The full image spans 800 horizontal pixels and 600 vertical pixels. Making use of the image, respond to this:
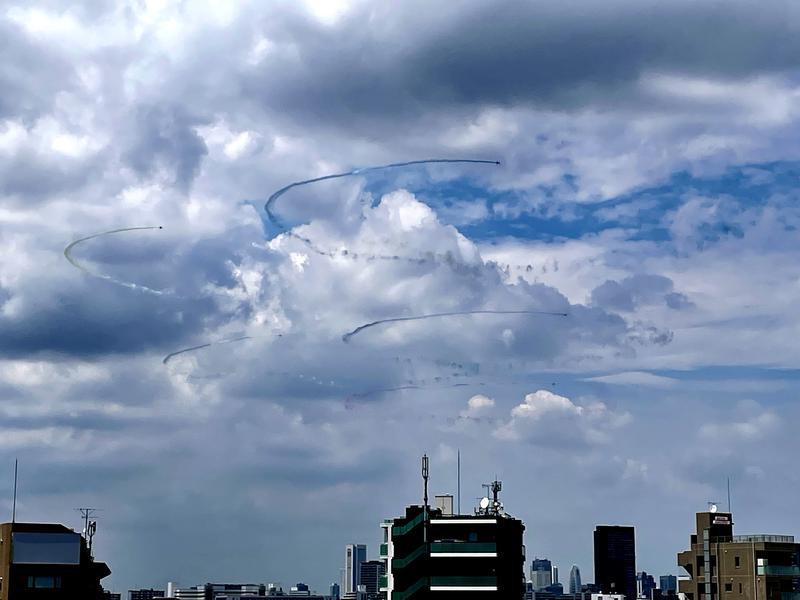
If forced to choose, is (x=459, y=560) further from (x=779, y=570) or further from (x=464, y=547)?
(x=779, y=570)

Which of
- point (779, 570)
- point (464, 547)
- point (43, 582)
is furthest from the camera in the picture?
point (464, 547)

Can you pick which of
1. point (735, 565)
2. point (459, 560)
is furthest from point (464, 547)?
point (735, 565)

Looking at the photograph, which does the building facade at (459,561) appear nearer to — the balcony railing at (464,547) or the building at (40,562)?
the balcony railing at (464,547)

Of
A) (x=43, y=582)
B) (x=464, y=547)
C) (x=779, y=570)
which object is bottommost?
(x=43, y=582)

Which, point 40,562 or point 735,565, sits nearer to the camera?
point 40,562

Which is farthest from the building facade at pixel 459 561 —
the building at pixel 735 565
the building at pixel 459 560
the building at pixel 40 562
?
the building at pixel 40 562

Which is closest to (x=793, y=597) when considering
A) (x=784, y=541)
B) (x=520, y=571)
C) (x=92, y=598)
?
(x=784, y=541)
